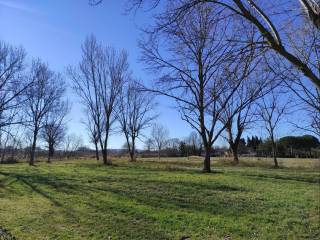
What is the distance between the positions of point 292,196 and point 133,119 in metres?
42.7

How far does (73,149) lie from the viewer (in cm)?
10488

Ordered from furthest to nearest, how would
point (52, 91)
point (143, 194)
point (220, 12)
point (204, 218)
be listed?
point (52, 91)
point (143, 194)
point (204, 218)
point (220, 12)

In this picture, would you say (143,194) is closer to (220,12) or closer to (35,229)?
(35,229)

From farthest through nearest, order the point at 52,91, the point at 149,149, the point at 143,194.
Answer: the point at 149,149
the point at 52,91
the point at 143,194

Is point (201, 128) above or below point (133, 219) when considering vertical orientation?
above

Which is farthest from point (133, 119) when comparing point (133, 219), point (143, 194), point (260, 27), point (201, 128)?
point (260, 27)

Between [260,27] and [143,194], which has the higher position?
[260,27]

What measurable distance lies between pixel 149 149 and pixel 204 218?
90.3m

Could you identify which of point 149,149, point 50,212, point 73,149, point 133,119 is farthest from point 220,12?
point 73,149

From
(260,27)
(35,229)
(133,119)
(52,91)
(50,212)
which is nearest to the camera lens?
(260,27)

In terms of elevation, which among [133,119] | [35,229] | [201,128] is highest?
[133,119]

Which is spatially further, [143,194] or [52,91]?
[52,91]

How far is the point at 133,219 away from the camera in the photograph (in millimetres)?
10492

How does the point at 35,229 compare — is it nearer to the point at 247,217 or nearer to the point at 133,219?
the point at 133,219
